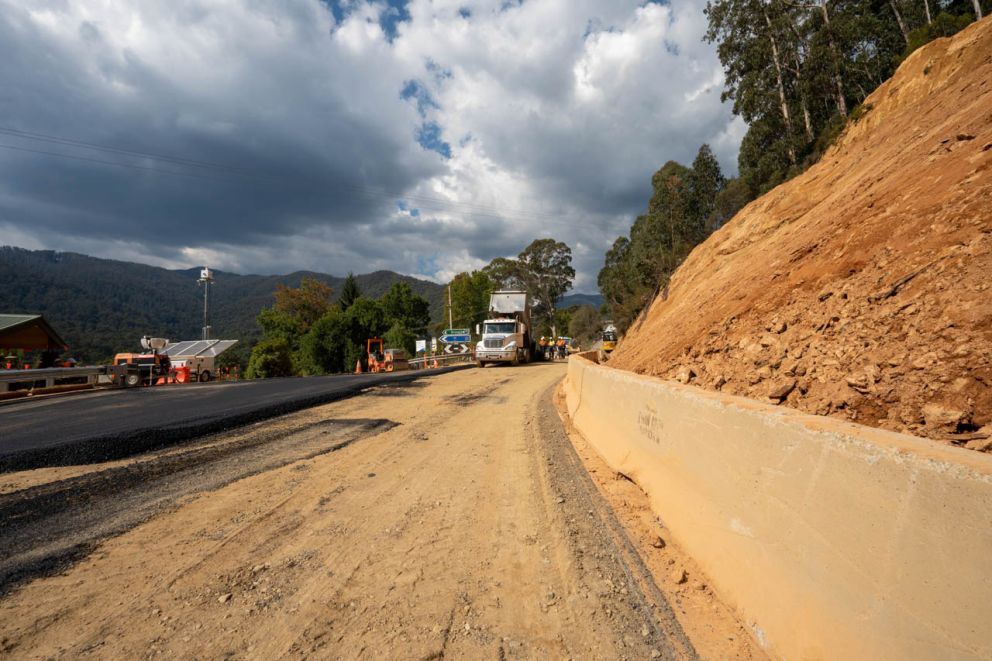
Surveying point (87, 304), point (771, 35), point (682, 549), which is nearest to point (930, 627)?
point (682, 549)

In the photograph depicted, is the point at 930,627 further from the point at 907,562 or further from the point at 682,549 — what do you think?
the point at 682,549

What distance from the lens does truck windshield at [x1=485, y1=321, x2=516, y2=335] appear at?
25625 mm

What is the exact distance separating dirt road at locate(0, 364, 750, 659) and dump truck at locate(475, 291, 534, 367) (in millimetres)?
18764

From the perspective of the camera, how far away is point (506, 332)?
25625 millimetres

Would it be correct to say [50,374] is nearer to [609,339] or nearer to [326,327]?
[609,339]

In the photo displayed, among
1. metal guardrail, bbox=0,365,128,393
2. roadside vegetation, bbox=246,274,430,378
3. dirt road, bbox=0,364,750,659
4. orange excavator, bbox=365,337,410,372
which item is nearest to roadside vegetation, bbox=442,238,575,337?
roadside vegetation, bbox=246,274,430,378

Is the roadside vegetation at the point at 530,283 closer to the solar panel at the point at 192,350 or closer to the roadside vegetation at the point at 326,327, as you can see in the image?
the roadside vegetation at the point at 326,327

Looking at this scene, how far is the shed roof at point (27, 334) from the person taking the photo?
2712 centimetres

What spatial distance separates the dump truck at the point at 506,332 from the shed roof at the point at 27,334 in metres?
29.3

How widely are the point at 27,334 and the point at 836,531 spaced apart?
1660 inches

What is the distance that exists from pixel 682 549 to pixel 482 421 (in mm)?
5658

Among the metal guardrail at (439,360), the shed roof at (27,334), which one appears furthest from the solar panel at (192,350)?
the metal guardrail at (439,360)

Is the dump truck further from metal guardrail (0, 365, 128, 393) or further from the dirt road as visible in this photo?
the dirt road

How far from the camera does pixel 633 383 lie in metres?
5.18
